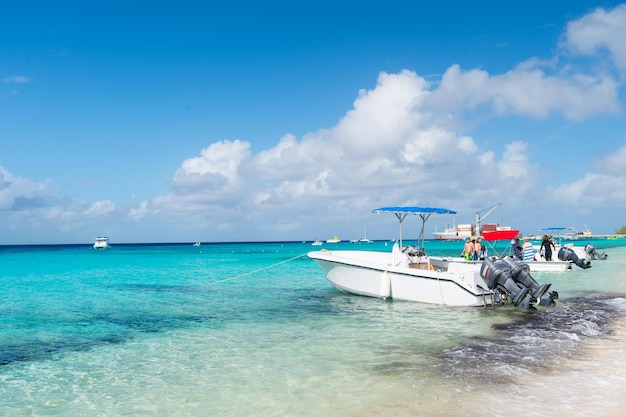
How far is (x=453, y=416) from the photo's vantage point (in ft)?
20.5

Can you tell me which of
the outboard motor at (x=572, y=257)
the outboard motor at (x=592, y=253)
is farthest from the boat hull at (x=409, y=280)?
the outboard motor at (x=592, y=253)

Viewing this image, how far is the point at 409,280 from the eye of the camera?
1617 centimetres

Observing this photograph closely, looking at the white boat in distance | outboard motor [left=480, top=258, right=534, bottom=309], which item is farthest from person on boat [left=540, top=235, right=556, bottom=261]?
outboard motor [left=480, top=258, right=534, bottom=309]

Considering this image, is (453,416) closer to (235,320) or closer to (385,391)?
(385,391)

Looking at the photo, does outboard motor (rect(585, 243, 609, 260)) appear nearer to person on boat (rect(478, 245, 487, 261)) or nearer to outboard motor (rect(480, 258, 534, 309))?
person on boat (rect(478, 245, 487, 261))

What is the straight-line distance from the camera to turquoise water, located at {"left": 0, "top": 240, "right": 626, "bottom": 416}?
6988mm

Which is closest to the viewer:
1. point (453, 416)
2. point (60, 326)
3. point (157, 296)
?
point (453, 416)

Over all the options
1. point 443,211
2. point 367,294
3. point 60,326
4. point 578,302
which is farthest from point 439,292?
point 60,326

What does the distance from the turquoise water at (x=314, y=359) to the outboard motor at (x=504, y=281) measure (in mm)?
497

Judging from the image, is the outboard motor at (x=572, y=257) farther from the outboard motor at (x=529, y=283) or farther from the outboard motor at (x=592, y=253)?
the outboard motor at (x=529, y=283)

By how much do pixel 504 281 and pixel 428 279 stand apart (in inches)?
90.1

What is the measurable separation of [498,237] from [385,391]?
18440mm

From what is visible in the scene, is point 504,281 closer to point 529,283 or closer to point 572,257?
point 529,283

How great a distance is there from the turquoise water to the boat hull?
1.67 feet
